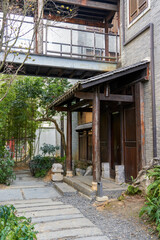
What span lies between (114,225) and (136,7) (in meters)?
6.64

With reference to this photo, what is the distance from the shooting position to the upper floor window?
282 inches

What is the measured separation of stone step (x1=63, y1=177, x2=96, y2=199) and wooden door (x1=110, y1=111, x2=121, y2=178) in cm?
147

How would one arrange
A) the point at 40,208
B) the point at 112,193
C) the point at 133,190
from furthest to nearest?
1. the point at 112,193
2. the point at 133,190
3. the point at 40,208

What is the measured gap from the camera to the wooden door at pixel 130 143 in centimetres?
708

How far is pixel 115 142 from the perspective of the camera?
824cm

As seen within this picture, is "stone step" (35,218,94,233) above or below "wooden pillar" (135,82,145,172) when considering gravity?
below

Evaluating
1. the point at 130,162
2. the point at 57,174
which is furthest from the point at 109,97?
the point at 57,174

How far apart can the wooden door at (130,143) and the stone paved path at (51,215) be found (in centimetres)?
229

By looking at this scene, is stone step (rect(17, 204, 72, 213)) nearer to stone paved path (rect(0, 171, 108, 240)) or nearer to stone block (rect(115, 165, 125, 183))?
stone paved path (rect(0, 171, 108, 240))

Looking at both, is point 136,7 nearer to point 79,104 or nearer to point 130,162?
point 79,104

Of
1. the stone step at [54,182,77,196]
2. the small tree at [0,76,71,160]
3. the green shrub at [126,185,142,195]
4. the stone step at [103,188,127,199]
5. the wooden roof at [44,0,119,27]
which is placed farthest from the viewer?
the small tree at [0,76,71,160]

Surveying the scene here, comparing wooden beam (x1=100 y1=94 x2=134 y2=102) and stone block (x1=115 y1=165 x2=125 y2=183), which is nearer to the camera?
wooden beam (x1=100 y1=94 x2=134 y2=102)

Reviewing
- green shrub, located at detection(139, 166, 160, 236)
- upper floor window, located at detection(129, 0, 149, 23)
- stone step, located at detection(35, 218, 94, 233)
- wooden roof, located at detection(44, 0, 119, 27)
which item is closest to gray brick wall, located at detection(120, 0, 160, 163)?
upper floor window, located at detection(129, 0, 149, 23)

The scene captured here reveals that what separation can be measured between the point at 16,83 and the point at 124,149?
21.6 feet
